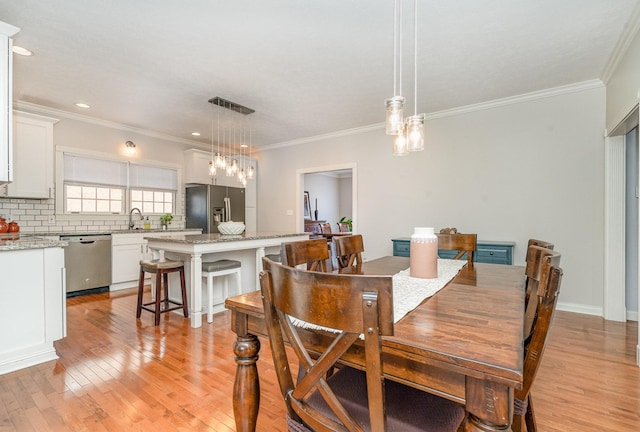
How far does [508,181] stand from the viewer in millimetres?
3791

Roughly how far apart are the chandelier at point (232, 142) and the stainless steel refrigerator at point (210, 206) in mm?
384

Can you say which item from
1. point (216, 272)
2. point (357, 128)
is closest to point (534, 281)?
point (216, 272)

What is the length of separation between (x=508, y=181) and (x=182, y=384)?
158 inches

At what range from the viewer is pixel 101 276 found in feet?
14.0

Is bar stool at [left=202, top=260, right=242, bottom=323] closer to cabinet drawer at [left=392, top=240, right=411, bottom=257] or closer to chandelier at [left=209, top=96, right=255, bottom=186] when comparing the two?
chandelier at [left=209, top=96, right=255, bottom=186]

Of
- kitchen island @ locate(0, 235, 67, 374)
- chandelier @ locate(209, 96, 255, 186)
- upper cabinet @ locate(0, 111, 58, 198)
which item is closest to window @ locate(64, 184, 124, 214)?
upper cabinet @ locate(0, 111, 58, 198)

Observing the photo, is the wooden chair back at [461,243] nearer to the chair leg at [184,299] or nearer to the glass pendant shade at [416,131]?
the glass pendant shade at [416,131]

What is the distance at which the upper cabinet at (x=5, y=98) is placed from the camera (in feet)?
6.98

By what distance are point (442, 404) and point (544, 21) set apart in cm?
276

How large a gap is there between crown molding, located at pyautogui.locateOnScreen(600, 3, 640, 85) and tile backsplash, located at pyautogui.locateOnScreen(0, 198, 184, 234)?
632cm

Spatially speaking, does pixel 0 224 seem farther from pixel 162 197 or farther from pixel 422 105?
pixel 422 105

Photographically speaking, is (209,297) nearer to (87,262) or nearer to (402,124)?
(87,262)

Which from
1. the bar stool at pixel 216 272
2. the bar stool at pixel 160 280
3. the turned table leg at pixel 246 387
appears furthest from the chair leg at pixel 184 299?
the turned table leg at pixel 246 387

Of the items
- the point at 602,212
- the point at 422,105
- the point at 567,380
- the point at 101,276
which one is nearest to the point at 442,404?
the point at 567,380
